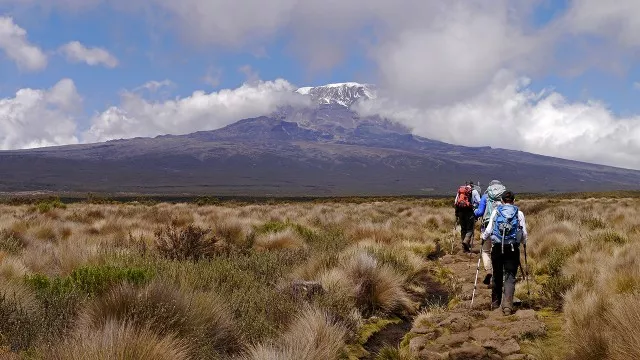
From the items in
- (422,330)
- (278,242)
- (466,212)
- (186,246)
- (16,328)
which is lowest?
(422,330)

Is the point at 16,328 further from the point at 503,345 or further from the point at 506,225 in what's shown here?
the point at 506,225

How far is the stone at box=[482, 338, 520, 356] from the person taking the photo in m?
6.14

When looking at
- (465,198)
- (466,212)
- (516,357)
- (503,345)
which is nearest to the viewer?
(516,357)

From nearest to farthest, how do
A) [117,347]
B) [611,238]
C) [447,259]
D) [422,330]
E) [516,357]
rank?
1. [117,347]
2. [516,357]
3. [422,330]
4. [611,238]
5. [447,259]

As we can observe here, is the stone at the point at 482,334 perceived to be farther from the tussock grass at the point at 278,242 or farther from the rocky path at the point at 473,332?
the tussock grass at the point at 278,242

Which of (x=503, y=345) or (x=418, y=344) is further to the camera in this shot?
(x=418, y=344)

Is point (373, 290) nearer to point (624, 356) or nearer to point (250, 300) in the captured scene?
→ point (250, 300)

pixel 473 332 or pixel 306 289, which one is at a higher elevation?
pixel 306 289

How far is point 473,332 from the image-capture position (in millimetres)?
6918

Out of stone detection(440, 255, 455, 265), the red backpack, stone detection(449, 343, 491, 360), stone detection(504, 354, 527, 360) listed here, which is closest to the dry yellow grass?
stone detection(504, 354, 527, 360)

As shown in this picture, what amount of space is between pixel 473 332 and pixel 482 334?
146 millimetres

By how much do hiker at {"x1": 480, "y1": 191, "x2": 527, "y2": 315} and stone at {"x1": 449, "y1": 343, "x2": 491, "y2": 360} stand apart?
6.75 ft

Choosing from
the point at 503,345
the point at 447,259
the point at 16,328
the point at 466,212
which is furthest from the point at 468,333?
the point at 466,212

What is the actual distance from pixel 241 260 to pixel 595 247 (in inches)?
310
